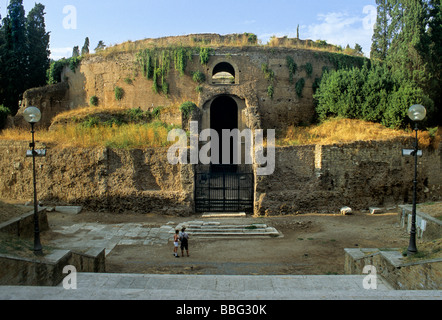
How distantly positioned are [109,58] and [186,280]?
20897 mm

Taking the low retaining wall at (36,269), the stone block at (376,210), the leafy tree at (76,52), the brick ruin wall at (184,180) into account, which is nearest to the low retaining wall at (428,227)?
the stone block at (376,210)

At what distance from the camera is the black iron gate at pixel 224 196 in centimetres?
1652

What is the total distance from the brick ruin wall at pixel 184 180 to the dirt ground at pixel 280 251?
1.49 metres

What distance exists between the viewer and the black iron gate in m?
16.5

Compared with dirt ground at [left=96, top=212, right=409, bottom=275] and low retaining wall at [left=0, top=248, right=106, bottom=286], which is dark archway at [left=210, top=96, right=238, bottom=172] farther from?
low retaining wall at [left=0, top=248, right=106, bottom=286]

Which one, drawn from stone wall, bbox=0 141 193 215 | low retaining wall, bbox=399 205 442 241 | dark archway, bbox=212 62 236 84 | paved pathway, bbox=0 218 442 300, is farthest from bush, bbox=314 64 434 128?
paved pathway, bbox=0 218 442 300

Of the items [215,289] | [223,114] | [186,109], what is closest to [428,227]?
[215,289]

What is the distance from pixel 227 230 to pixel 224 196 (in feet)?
9.57

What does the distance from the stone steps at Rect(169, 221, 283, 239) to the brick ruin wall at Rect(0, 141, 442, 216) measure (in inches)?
72.9

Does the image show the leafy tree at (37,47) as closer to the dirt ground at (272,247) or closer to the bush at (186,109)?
the bush at (186,109)

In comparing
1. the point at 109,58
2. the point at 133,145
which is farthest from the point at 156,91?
the point at 133,145

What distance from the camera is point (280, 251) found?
38.0ft

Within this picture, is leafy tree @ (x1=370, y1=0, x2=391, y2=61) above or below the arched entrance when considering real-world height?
above

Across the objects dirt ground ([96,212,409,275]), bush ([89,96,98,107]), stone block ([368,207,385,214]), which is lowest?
dirt ground ([96,212,409,275])
